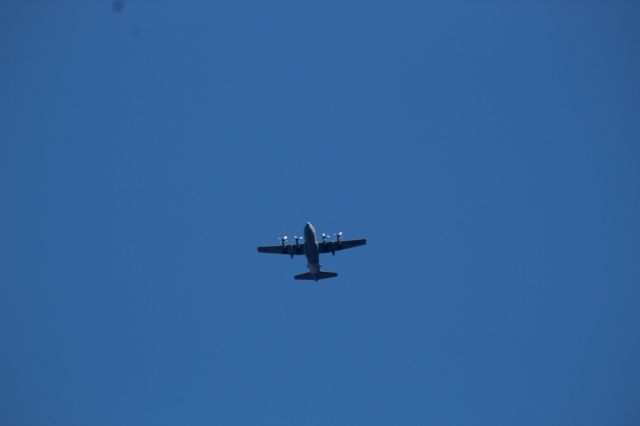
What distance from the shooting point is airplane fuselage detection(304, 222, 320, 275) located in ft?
276

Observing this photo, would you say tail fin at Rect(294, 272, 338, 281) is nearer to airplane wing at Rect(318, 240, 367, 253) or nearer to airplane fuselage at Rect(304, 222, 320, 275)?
airplane fuselage at Rect(304, 222, 320, 275)

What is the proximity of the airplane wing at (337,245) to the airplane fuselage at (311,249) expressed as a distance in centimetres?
353

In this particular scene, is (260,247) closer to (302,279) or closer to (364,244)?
(302,279)

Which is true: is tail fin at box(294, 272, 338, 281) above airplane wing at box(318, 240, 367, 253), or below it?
below

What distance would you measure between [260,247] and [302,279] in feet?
24.5

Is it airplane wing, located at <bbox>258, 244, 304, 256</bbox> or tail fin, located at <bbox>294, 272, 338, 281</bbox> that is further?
airplane wing, located at <bbox>258, 244, 304, 256</bbox>

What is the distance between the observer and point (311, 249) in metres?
86.4

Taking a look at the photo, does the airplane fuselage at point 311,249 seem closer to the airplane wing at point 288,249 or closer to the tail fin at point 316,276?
the tail fin at point 316,276

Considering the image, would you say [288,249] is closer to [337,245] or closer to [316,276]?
[316,276]

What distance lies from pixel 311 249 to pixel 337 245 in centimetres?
709

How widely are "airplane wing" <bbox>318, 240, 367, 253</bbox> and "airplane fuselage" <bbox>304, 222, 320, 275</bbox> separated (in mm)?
3534

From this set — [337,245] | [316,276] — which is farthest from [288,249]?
[337,245]

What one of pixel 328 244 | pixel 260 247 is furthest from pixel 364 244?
pixel 260 247

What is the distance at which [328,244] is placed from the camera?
3622 inches
